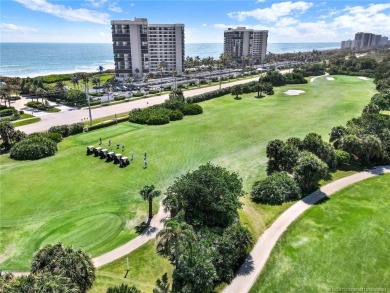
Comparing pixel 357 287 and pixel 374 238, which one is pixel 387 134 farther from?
pixel 357 287

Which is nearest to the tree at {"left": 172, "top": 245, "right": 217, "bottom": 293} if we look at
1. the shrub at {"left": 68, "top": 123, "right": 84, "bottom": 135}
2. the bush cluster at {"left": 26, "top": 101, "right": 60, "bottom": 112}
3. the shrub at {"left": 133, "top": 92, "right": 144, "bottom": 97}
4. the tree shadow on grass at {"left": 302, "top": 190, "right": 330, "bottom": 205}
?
the tree shadow on grass at {"left": 302, "top": 190, "right": 330, "bottom": 205}

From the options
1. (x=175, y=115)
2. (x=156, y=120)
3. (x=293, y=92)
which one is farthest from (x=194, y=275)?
(x=293, y=92)

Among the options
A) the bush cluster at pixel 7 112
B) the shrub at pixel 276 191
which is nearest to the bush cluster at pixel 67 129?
the bush cluster at pixel 7 112

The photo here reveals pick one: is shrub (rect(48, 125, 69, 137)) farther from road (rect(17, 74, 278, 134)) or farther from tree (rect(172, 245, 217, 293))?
tree (rect(172, 245, 217, 293))

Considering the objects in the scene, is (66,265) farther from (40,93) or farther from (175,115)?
(40,93)

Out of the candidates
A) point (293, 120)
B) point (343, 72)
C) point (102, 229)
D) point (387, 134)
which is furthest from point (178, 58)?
point (102, 229)

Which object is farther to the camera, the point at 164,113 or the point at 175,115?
the point at 175,115
